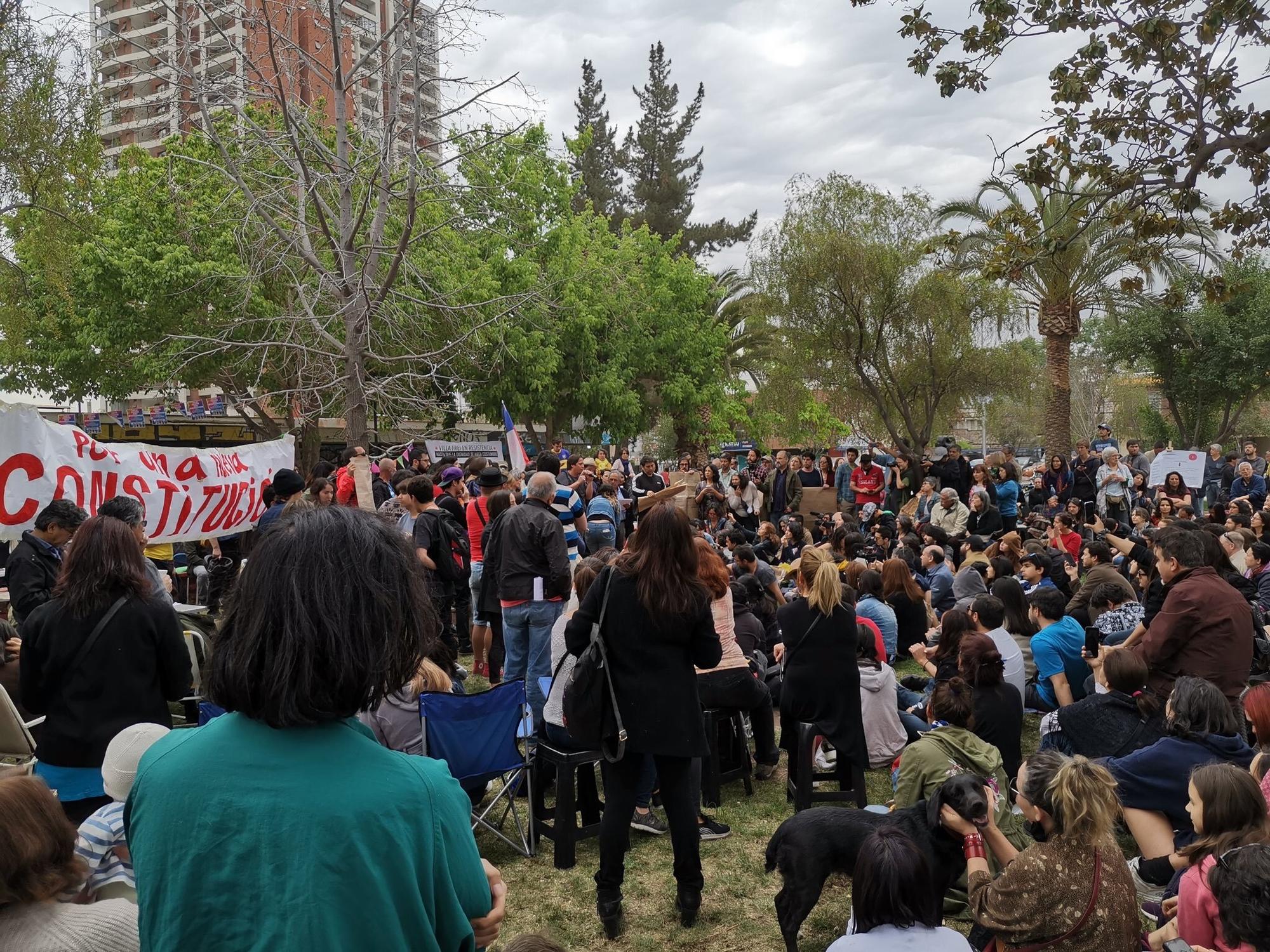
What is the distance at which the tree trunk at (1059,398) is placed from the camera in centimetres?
2064

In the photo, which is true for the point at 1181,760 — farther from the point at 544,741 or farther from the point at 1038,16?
the point at 1038,16

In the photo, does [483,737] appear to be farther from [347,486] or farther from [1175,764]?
[347,486]

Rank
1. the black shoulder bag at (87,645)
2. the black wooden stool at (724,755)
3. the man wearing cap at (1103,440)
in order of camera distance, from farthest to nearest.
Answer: the man wearing cap at (1103,440) < the black wooden stool at (724,755) < the black shoulder bag at (87,645)

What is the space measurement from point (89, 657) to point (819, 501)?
13749 millimetres

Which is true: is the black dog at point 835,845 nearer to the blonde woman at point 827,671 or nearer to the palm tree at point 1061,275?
the blonde woman at point 827,671

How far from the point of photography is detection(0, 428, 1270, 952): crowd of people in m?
1.31

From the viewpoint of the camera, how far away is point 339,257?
8688 millimetres

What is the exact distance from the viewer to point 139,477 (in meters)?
7.66

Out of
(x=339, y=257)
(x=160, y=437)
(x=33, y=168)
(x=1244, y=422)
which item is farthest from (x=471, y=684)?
(x=1244, y=422)

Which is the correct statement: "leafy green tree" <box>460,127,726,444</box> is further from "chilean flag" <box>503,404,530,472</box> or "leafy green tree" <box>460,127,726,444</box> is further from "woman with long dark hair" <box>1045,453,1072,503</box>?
"woman with long dark hair" <box>1045,453,1072,503</box>

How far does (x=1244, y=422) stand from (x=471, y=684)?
1362 inches

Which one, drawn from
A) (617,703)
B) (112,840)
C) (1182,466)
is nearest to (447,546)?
(617,703)

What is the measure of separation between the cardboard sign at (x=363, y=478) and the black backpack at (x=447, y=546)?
93 cm

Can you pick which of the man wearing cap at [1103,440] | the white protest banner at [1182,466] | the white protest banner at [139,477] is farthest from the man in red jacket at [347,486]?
the man wearing cap at [1103,440]
